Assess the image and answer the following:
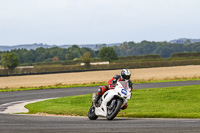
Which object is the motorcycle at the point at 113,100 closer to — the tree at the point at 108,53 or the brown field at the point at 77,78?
the brown field at the point at 77,78

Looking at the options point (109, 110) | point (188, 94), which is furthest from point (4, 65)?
point (109, 110)

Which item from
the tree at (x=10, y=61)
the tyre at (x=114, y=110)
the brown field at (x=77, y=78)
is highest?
the tree at (x=10, y=61)

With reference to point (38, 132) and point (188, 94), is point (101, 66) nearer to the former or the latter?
point (188, 94)

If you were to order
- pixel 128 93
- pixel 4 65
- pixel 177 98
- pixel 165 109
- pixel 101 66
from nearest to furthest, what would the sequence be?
1. pixel 128 93
2. pixel 165 109
3. pixel 177 98
4. pixel 101 66
5. pixel 4 65

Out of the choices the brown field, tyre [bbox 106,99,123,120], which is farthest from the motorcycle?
the brown field

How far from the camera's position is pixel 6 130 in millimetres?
11359

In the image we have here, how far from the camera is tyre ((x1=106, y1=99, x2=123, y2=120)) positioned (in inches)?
551

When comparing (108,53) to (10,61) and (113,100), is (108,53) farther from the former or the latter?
(113,100)

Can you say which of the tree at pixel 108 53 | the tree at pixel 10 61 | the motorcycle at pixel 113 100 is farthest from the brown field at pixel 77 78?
the tree at pixel 108 53

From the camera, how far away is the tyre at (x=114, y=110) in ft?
45.9

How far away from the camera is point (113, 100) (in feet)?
46.8

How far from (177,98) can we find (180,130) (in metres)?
13.6

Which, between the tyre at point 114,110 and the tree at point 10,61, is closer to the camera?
the tyre at point 114,110

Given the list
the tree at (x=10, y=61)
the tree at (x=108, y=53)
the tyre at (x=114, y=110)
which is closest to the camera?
the tyre at (x=114, y=110)
